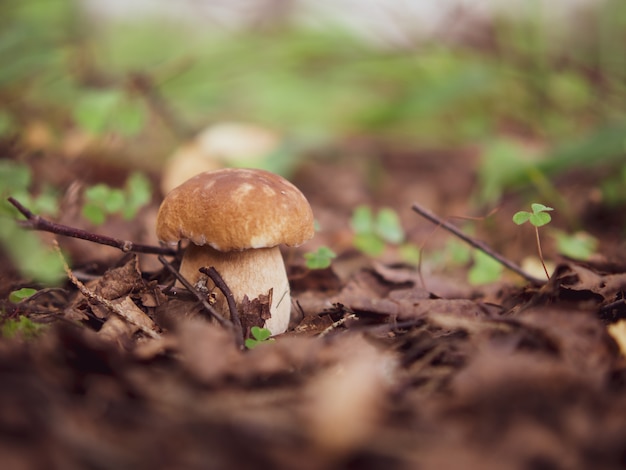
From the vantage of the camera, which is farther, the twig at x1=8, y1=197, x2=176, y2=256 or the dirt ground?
the twig at x1=8, y1=197, x2=176, y2=256

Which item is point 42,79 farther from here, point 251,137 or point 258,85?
point 258,85

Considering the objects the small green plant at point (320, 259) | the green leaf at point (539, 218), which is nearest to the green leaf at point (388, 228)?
the small green plant at point (320, 259)

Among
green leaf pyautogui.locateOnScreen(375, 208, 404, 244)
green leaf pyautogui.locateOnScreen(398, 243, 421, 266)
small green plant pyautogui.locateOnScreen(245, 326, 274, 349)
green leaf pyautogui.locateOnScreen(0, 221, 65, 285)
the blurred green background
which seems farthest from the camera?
the blurred green background

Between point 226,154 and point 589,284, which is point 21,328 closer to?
point 589,284

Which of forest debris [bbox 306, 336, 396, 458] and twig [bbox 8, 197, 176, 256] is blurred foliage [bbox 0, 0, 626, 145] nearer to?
twig [bbox 8, 197, 176, 256]

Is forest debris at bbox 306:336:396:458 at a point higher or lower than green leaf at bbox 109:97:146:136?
higher

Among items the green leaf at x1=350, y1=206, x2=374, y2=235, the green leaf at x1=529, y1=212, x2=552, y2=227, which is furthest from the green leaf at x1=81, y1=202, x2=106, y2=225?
the green leaf at x1=529, y1=212, x2=552, y2=227

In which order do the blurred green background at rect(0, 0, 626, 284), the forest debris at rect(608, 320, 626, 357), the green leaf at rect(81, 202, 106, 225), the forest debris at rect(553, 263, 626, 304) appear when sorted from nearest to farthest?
the forest debris at rect(608, 320, 626, 357)
the forest debris at rect(553, 263, 626, 304)
the green leaf at rect(81, 202, 106, 225)
the blurred green background at rect(0, 0, 626, 284)

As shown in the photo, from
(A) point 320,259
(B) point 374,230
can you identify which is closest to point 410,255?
(B) point 374,230
